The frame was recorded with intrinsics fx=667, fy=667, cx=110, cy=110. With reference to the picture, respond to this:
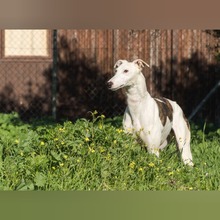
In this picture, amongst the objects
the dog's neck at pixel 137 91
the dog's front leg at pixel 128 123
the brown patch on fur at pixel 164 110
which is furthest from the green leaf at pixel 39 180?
the brown patch on fur at pixel 164 110

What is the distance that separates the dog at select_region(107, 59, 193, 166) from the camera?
21.0ft

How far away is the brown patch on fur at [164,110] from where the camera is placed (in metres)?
6.59

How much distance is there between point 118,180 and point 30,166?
0.71 metres

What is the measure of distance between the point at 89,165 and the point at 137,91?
1364 mm

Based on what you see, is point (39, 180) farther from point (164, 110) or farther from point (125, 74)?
point (164, 110)

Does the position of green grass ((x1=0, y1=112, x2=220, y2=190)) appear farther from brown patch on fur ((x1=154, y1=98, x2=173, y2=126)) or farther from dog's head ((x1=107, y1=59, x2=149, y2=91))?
dog's head ((x1=107, y1=59, x2=149, y2=91))

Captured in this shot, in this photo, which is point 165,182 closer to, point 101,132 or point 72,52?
point 101,132

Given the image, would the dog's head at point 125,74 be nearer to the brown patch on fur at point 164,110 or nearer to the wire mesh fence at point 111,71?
the brown patch on fur at point 164,110

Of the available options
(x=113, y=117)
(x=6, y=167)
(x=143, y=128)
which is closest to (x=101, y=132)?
(x=143, y=128)

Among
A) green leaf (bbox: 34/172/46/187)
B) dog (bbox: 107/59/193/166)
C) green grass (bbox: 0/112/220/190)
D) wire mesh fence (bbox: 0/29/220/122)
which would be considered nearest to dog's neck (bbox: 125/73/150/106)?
dog (bbox: 107/59/193/166)

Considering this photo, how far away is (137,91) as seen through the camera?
21.6 ft

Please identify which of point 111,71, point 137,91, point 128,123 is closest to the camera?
point 128,123

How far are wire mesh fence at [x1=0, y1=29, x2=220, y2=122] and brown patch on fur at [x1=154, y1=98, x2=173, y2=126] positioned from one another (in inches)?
170

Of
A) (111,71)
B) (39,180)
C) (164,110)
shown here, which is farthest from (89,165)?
(111,71)
